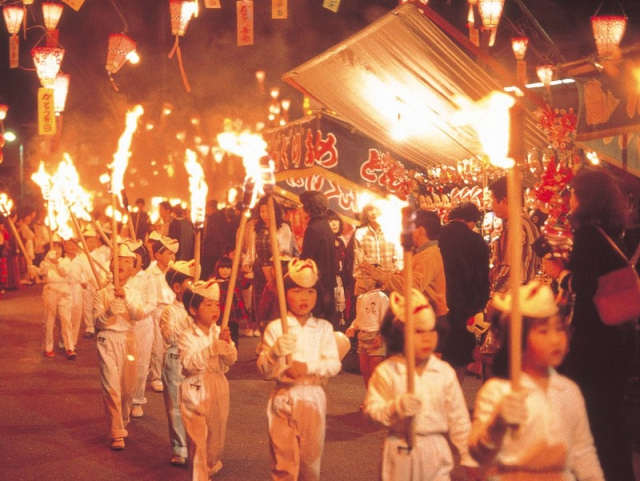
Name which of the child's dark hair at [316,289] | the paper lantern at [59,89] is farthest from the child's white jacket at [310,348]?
the paper lantern at [59,89]

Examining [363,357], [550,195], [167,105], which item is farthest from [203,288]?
[167,105]

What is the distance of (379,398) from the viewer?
13.2 ft

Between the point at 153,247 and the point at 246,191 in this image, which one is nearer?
the point at 246,191

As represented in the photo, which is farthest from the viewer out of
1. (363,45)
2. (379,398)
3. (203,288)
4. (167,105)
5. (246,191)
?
(167,105)

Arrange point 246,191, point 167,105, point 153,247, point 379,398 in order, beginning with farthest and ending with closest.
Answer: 1. point 167,105
2. point 153,247
3. point 246,191
4. point 379,398

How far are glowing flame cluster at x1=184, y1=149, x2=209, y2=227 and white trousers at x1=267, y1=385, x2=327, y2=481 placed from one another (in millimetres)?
1345

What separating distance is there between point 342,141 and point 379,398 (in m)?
10.5

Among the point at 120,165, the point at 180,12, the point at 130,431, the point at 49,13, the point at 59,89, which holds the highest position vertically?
the point at 49,13

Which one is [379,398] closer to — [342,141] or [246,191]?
[246,191]

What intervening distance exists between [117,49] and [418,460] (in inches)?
498

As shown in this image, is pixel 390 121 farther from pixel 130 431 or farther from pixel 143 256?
pixel 130 431

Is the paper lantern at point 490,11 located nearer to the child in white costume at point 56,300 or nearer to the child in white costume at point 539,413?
the child in white costume at point 56,300

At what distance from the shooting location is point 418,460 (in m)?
3.94

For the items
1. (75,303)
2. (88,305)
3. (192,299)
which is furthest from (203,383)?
(88,305)
